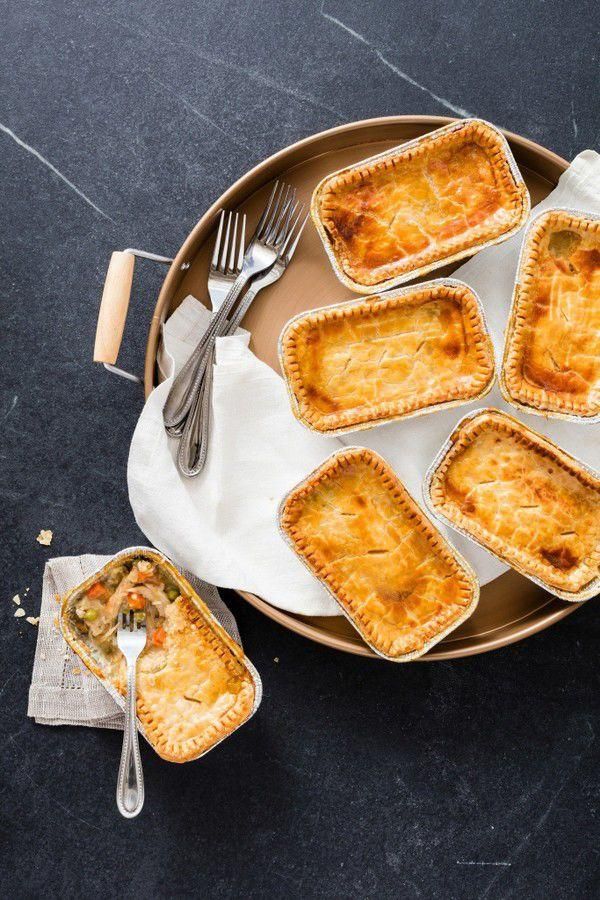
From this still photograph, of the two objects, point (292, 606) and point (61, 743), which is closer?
point (292, 606)

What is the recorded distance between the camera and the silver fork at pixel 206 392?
A: 274 cm

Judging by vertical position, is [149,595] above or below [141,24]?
below

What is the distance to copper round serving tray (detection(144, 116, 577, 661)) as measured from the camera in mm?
2725

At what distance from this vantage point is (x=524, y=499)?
8.69 feet

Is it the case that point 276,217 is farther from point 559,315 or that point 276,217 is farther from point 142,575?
point 142,575

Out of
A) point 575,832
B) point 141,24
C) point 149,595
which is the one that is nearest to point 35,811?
point 149,595

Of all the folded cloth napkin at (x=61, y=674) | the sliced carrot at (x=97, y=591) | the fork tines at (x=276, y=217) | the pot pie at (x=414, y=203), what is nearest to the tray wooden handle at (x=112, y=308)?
the fork tines at (x=276, y=217)

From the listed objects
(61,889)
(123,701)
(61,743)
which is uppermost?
(123,701)

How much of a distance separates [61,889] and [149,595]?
1.31 metres

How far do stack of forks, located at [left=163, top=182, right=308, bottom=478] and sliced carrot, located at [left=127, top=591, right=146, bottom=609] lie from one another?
451 mm

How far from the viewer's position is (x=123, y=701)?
8.82 ft

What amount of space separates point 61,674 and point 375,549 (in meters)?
1.33

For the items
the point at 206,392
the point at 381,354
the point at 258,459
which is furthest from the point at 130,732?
the point at 381,354

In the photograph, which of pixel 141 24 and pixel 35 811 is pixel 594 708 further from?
pixel 141 24
